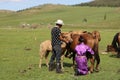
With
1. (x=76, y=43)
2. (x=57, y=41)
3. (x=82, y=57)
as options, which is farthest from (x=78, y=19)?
(x=82, y=57)

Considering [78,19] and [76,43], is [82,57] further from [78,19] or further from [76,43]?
[78,19]

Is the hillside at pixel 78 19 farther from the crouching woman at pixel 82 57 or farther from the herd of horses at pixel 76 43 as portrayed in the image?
the crouching woman at pixel 82 57

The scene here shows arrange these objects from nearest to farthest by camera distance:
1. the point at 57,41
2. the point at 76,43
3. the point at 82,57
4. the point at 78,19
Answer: the point at 82,57 → the point at 57,41 → the point at 76,43 → the point at 78,19

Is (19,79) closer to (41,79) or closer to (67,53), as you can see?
(41,79)

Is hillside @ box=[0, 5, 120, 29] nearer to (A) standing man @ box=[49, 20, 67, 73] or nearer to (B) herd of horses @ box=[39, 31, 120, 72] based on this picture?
(B) herd of horses @ box=[39, 31, 120, 72]

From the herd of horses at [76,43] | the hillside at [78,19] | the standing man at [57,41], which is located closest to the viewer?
the herd of horses at [76,43]

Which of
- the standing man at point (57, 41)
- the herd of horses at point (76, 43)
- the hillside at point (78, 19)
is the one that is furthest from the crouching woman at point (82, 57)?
the hillside at point (78, 19)

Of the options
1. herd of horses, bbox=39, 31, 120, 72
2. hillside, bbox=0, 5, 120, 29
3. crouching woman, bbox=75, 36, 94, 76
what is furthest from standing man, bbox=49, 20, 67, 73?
hillside, bbox=0, 5, 120, 29

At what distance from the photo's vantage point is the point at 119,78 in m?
13.1

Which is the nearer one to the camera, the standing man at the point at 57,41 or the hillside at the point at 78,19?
the standing man at the point at 57,41

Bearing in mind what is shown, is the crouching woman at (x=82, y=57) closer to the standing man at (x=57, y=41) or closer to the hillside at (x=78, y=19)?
the standing man at (x=57, y=41)

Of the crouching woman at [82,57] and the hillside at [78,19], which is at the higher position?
the crouching woman at [82,57]

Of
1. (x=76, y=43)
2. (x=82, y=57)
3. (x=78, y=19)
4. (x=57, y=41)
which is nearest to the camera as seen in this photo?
(x=82, y=57)

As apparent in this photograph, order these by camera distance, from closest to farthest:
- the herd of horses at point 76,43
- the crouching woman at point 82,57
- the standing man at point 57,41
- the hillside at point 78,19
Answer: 1. the crouching woman at point 82,57
2. the herd of horses at point 76,43
3. the standing man at point 57,41
4. the hillside at point 78,19
